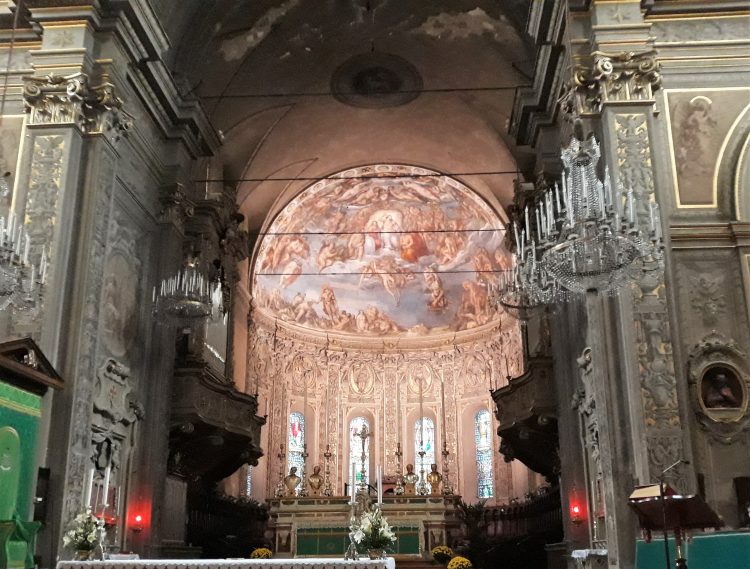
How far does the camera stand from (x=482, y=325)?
2739 centimetres

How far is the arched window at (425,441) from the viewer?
27.6 m

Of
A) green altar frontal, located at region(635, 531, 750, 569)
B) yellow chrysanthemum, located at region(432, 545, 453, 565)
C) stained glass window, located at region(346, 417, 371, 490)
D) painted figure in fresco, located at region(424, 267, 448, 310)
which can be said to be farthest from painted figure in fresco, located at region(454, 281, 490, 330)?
green altar frontal, located at region(635, 531, 750, 569)

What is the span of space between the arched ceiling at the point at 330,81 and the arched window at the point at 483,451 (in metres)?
7.51

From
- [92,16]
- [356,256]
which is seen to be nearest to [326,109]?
[356,256]

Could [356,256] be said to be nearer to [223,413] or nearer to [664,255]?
[223,413]

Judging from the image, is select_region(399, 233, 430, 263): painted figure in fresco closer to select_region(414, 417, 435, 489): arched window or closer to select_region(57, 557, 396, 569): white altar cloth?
select_region(414, 417, 435, 489): arched window

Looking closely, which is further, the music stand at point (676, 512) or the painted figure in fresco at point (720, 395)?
the painted figure in fresco at point (720, 395)

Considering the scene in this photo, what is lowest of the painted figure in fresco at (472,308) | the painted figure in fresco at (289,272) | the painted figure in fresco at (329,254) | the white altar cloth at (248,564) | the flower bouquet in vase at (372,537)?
the white altar cloth at (248,564)

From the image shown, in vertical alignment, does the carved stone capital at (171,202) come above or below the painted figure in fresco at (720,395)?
above

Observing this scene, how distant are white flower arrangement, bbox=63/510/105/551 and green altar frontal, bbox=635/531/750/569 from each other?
6826 mm

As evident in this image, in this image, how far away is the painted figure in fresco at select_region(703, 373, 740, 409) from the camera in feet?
35.1

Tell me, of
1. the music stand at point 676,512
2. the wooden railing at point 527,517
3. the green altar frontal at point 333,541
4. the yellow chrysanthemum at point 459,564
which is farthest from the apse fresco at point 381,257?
the music stand at point 676,512

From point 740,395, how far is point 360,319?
19203 mm

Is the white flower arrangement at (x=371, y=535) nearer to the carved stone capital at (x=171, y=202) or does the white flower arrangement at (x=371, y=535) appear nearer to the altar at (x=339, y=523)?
the altar at (x=339, y=523)
